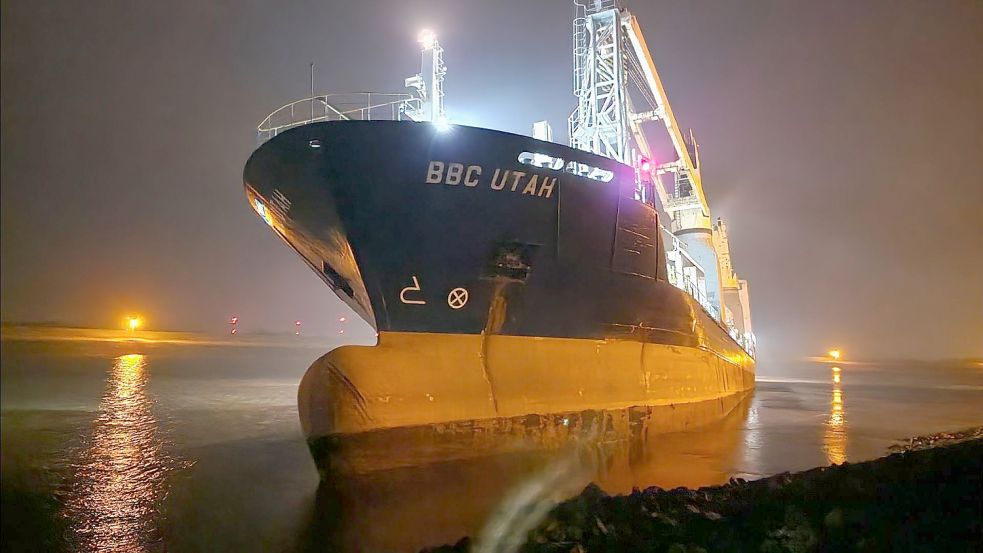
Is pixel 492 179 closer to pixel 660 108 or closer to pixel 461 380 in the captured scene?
pixel 461 380

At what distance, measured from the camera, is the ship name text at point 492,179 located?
8148mm

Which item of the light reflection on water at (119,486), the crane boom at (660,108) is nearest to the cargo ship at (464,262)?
the light reflection on water at (119,486)

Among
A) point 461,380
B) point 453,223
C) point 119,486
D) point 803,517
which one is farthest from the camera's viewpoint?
point 453,223

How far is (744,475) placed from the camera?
7445mm

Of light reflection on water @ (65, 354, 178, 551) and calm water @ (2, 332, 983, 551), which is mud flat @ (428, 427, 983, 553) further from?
light reflection on water @ (65, 354, 178, 551)

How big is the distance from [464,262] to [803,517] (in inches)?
224

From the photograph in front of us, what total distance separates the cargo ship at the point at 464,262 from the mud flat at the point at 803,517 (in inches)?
132

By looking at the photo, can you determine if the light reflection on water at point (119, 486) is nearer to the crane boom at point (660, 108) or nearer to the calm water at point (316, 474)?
the calm water at point (316, 474)

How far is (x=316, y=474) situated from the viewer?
8156mm

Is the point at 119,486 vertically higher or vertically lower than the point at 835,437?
higher

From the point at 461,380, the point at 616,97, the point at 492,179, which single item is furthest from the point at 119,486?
the point at 616,97

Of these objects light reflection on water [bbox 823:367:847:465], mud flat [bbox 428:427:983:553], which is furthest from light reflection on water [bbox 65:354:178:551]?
light reflection on water [bbox 823:367:847:465]

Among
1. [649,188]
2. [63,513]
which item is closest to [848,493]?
[63,513]

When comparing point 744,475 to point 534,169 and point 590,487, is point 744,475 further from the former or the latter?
point 534,169
